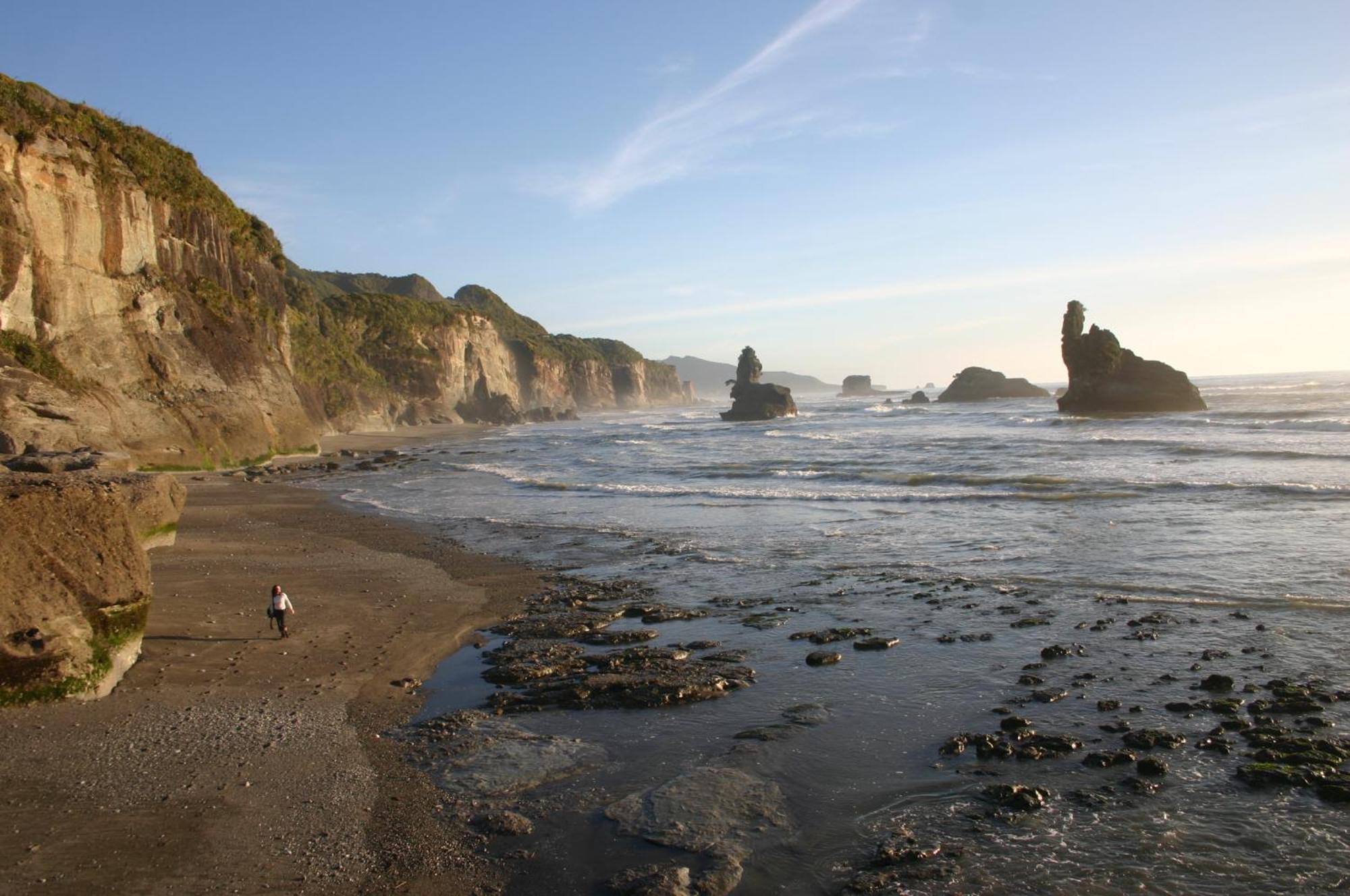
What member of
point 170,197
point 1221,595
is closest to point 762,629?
point 1221,595

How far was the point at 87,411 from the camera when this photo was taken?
79.8ft

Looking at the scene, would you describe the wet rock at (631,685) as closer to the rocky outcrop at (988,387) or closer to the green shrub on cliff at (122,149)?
the green shrub on cliff at (122,149)

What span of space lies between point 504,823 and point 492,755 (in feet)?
4.49

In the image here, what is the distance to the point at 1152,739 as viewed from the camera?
7766mm

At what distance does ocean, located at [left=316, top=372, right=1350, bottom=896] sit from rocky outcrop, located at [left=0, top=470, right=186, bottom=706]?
353 cm

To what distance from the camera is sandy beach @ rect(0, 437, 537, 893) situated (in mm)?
5734

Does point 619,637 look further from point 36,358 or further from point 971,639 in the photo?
point 36,358

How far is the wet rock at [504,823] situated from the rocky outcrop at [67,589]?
4870 mm

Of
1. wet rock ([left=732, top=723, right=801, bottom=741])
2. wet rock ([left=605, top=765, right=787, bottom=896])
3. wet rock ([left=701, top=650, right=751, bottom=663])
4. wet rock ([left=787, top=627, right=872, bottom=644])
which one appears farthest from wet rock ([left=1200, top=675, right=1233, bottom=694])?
wet rock ([left=605, top=765, right=787, bottom=896])

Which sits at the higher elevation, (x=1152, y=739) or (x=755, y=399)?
(x=755, y=399)

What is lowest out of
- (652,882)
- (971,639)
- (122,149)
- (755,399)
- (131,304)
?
(652,882)

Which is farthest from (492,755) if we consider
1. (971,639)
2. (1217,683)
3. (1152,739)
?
(1217,683)

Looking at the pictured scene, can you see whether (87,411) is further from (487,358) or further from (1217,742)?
(487,358)

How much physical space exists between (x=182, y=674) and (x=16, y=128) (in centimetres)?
2494
